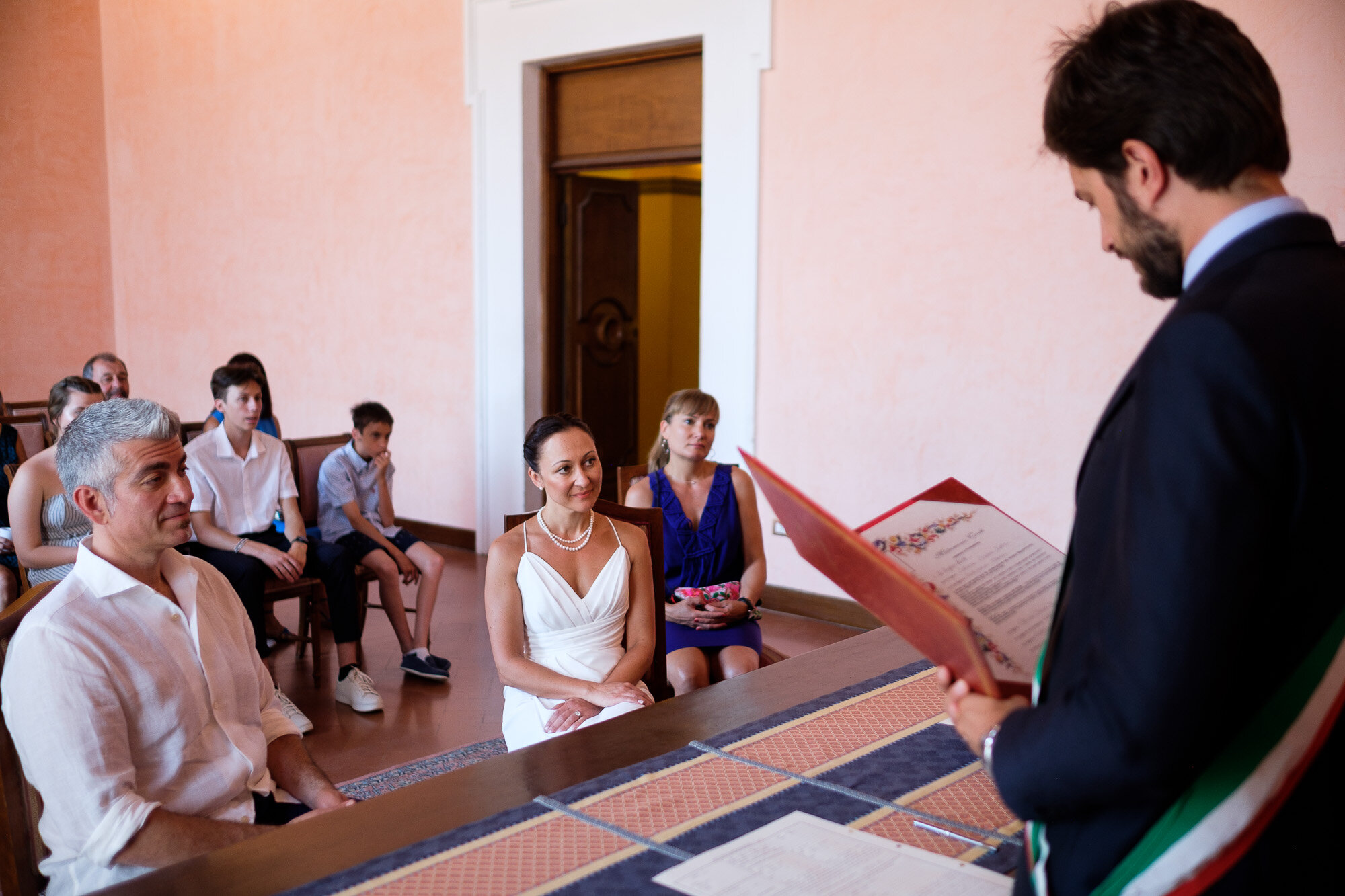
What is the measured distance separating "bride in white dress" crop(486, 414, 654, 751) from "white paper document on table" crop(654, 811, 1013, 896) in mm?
1194

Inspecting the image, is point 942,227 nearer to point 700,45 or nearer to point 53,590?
point 700,45

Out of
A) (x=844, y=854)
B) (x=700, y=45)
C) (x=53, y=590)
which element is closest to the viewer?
(x=844, y=854)

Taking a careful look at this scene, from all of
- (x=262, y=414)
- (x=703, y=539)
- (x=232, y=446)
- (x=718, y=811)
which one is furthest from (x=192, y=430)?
A: (x=718, y=811)

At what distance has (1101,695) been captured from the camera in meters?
0.86

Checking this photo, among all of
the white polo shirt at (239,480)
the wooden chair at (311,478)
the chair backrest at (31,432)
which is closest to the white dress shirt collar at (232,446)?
the white polo shirt at (239,480)

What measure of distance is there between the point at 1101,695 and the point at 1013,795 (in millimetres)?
127

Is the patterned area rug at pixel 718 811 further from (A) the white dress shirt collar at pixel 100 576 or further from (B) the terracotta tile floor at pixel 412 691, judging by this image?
(B) the terracotta tile floor at pixel 412 691

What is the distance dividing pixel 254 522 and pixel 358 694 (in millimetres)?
941

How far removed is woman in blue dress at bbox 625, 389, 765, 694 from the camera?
3449mm

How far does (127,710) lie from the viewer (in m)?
1.83

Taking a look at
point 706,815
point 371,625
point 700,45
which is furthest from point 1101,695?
point 700,45

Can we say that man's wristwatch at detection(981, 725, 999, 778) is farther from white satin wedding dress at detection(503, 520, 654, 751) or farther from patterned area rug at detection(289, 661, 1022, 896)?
white satin wedding dress at detection(503, 520, 654, 751)

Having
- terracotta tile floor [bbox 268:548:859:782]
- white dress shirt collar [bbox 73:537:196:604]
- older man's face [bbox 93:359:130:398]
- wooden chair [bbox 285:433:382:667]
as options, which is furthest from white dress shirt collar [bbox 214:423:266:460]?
white dress shirt collar [bbox 73:537:196:604]

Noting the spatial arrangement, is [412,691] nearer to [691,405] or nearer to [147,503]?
[691,405]
